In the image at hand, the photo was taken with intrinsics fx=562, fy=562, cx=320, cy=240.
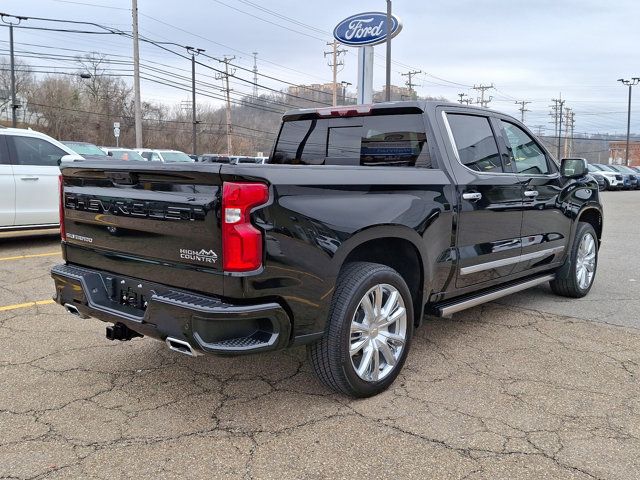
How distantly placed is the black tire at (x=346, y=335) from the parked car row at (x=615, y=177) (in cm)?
3040

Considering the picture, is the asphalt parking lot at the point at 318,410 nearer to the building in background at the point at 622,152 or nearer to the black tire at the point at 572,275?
the black tire at the point at 572,275

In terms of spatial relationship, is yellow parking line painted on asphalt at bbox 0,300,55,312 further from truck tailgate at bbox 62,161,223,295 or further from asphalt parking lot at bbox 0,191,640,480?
truck tailgate at bbox 62,161,223,295

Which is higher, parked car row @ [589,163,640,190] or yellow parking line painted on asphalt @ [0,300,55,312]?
parked car row @ [589,163,640,190]

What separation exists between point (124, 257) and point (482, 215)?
2.60 metres

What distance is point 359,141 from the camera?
4.42m

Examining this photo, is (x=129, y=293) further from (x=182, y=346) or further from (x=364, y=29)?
(x=364, y=29)

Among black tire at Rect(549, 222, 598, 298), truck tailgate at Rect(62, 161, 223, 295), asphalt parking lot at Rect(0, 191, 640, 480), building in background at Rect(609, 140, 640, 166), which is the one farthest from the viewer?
building in background at Rect(609, 140, 640, 166)

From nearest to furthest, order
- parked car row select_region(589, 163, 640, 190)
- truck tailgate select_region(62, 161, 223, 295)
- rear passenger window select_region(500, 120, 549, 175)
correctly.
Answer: truck tailgate select_region(62, 161, 223, 295), rear passenger window select_region(500, 120, 549, 175), parked car row select_region(589, 163, 640, 190)

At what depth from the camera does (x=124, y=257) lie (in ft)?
10.9

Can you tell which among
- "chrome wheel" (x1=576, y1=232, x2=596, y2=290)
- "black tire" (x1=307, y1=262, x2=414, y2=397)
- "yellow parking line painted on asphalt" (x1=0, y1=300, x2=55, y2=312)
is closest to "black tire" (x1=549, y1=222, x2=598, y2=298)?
"chrome wheel" (x1=576, y1=232, x2=596, y2=290)

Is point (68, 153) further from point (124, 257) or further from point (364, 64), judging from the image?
point (364, 64)

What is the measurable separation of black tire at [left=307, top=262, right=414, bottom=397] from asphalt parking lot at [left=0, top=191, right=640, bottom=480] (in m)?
0.16

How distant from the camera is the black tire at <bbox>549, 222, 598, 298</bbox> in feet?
18.8

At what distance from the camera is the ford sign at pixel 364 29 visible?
68.9 feet
